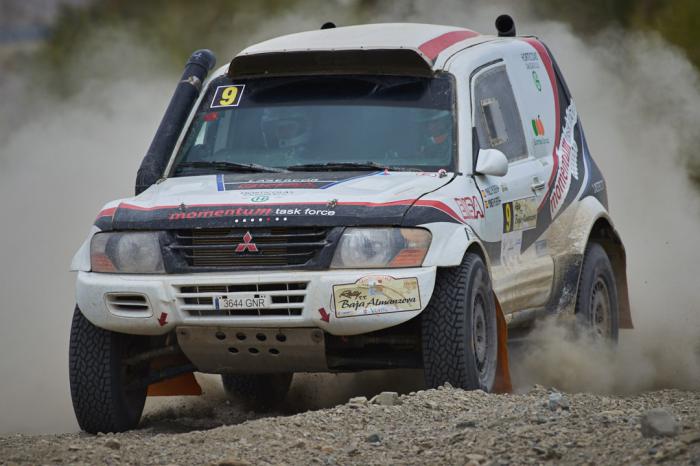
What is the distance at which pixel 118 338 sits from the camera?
328 inches

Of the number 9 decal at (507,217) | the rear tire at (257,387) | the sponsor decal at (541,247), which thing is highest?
the number 9 decal at (507,217)

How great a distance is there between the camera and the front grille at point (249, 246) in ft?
25.8

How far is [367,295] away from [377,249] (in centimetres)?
23

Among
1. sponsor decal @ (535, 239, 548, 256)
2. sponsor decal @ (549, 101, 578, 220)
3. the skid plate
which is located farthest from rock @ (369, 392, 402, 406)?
sponsor decal @ (549, 101, 578, 220)

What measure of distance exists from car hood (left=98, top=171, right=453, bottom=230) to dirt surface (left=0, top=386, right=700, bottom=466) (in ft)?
2.93

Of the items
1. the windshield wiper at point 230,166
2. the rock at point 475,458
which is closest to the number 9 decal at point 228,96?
the windshield wiper at point 230,166

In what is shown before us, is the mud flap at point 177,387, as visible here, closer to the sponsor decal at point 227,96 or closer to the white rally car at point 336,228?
the white rally car at point 336,228

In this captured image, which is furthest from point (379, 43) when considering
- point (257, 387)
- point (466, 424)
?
point (466, 424)

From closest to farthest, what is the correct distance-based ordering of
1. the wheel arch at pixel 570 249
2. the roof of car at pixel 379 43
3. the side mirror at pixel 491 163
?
the side mirror at pixel 491 163, the roof of car at pixel 379 43, the wheel arch at pixel 570 249

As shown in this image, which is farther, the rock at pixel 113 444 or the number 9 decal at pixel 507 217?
the number 9 decal at pixel 507 217

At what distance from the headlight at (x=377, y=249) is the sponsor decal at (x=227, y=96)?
1765 millimetres

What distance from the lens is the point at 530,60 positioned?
1035 centimetres

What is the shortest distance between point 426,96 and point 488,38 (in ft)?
4.47

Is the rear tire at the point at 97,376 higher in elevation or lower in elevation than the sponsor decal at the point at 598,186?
lower
